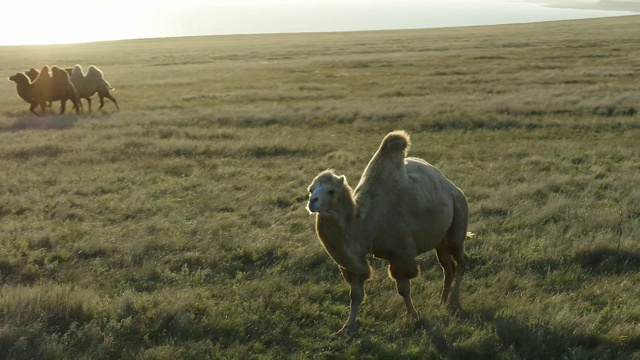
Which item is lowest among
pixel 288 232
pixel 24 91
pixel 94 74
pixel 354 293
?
pixel 288 232

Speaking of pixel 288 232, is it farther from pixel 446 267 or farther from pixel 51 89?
pixel 51 89

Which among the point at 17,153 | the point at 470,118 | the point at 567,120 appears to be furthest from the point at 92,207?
the point at 567,120

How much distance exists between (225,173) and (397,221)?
827 centimetres

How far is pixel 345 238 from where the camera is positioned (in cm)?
577

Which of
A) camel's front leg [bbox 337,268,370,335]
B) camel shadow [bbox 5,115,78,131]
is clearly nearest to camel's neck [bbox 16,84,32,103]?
camel shadow [bbox 5,115,78,131]

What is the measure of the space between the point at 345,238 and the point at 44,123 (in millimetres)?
18575

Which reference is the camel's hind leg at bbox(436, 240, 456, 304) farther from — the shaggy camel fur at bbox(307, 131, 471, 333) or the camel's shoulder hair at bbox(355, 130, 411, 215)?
the camel's shoulder hair at bbox(355, 130, 411, 215)

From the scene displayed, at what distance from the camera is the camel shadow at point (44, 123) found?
21142mm

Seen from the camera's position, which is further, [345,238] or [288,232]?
[288,232]

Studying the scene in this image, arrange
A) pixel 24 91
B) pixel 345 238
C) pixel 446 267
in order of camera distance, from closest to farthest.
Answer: pixel 345 238, pixel 446 267, pixel 24 91

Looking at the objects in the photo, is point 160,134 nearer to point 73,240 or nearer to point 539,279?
point 73,240

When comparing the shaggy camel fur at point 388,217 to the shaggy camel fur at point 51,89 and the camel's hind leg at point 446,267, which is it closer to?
the camel's hind leg at point 446,267

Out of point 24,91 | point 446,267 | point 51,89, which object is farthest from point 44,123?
point 446,267

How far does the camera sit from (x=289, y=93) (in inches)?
1143
